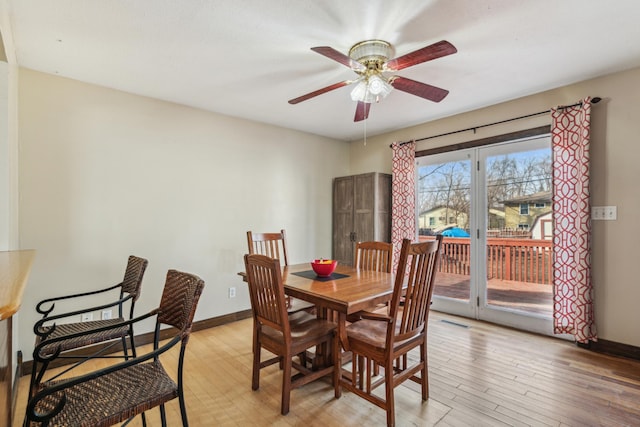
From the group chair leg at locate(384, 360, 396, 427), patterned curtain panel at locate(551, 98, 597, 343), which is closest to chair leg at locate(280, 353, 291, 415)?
chair leg at locate(384, 360, 396, 427)

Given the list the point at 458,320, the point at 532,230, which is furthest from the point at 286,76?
the point at 458,320

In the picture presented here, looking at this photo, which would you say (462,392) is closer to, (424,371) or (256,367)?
(424,371)

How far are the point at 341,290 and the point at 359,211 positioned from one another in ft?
8.03

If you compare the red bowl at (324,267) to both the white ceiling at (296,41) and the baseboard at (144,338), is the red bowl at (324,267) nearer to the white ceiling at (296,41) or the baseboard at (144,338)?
the baseboard at (144,338)

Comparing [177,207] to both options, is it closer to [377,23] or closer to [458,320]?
[377,23]

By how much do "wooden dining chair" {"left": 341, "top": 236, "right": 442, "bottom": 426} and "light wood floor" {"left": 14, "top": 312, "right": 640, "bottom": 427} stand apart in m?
0.19

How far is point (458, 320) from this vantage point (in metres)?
3.67

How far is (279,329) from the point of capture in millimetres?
1944

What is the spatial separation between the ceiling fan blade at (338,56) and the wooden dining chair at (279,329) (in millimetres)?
1245

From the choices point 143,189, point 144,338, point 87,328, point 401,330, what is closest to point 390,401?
point 401,330

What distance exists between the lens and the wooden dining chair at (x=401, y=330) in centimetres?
178

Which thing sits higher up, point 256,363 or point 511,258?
point 511,258

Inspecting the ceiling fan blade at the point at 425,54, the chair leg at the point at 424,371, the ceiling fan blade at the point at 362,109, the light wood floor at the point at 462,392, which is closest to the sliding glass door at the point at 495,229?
the light wood floor at the point at 462,392

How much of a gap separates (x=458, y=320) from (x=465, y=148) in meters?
2.05
